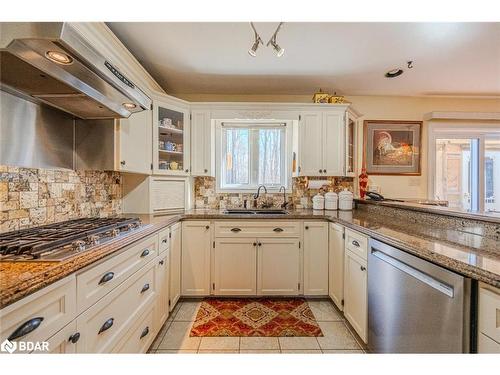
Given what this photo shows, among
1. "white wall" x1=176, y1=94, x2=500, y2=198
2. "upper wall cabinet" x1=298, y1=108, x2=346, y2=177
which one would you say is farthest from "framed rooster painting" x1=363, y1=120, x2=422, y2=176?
"upper wall cabinet" x1=298, y1=108, x2=346, y2=177

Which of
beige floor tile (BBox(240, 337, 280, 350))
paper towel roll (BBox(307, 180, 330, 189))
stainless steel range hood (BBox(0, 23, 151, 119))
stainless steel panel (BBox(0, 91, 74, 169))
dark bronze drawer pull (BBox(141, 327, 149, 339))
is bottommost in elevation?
beige floor tile (BBox(240, 337, 280, 350))

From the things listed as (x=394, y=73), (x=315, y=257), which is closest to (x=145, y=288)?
(x=315, y=257)

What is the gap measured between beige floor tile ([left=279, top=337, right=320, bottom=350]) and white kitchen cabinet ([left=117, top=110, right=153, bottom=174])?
1.90 m

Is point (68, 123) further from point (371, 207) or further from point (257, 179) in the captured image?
point (371, 207)

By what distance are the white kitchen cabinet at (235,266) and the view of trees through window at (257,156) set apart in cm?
99

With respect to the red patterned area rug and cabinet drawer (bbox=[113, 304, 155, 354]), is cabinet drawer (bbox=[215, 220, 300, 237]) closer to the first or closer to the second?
the red patterned area rug

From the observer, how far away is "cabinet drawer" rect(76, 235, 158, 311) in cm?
100

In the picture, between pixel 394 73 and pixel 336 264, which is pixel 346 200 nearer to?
pixel 336 264

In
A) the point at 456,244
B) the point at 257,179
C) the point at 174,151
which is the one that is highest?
the point at 174,151

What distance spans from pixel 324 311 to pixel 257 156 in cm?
196

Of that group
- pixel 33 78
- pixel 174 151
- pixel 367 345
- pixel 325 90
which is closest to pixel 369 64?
pixel 325 90

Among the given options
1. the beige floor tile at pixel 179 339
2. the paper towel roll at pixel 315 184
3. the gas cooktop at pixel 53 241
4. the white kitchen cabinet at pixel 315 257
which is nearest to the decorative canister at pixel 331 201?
the paper towel roll at pixel 315 184

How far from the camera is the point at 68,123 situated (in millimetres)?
1854
